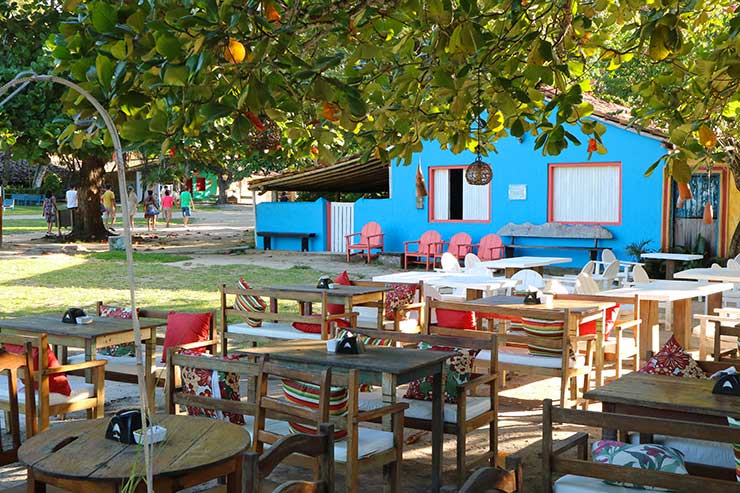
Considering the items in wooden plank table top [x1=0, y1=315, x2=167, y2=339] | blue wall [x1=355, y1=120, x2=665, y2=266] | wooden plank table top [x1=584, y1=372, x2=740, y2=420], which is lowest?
wooden plank table top [x1=584, y1=372, x2=740, y2=420]

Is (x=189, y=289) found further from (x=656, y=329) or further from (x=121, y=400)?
(x=656, y=329)

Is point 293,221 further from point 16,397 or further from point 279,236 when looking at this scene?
point 16,397

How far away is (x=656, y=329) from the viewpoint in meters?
9.02

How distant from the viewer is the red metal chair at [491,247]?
60.7 feet

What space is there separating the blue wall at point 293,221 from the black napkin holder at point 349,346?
17.2 metres

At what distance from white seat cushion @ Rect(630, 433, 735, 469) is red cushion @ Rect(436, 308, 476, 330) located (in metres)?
2.71

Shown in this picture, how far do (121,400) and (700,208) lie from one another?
1301 centimetres

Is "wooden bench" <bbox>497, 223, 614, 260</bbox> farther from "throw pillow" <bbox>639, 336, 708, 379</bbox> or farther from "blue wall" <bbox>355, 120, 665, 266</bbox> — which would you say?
"throw pillow" <bbox>639, 336, 708, 379</bbox>

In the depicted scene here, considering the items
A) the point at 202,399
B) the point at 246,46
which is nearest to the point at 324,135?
the point at 246,46

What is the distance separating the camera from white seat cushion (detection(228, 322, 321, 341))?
8.26 metres

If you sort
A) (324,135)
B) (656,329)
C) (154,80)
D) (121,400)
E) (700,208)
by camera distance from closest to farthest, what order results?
1. (154,80)
2. (324,135)
3. (121,400)
4. (656,329)
5. (700,208)

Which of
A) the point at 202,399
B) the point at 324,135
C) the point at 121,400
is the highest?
the point at 324,135

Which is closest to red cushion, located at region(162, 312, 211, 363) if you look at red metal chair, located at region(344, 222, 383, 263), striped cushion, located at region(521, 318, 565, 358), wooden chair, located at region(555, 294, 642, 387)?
striped cushion, located at region(521, 318, 565, 358)

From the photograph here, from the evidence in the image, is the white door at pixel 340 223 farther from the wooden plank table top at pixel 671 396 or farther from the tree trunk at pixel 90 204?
the wooden plank table top at pixel 671 396
